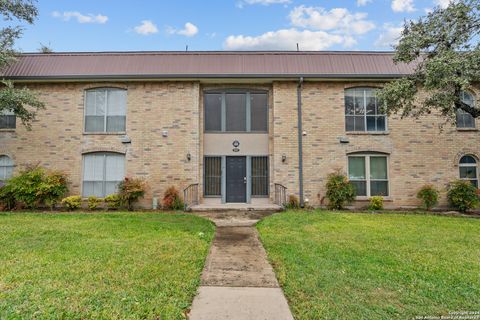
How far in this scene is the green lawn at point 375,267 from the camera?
3.02 meters

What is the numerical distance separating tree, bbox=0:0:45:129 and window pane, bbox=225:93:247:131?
23.7 ft

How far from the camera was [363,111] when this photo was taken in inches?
454

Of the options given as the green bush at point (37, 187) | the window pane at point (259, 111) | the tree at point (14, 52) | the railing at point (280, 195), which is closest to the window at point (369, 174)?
the railing at point (280, 195)

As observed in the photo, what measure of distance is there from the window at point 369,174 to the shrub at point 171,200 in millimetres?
A: 7205

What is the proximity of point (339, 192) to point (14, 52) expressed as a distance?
44.2ft

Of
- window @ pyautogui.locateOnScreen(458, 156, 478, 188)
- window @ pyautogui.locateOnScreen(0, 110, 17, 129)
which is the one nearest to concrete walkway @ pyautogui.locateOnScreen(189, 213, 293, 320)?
window @ pyautogui.locateOnScreen(458, 156, 478, 188)

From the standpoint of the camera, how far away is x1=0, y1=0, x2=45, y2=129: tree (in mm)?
9406

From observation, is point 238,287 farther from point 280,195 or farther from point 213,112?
point 213,112

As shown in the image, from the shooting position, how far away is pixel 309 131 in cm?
1134

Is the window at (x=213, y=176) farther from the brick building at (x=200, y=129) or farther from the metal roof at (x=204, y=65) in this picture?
the metal roof at (x=204, y=65)

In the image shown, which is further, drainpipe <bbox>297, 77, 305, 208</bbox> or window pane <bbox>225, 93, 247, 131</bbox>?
window pane <bbox>225, 93, 247, 131</bbox>

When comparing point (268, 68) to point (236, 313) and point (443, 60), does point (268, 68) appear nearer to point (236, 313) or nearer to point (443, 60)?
point (443, 60)

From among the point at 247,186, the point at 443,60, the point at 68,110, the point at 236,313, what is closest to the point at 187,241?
the point at 236,313

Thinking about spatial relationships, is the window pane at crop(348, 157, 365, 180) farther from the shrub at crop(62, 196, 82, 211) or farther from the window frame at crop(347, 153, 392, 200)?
the shrub at crop(62, 196, 82, 211)
